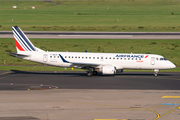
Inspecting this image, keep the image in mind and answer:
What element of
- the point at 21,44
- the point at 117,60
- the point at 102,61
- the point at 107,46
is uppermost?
the point at 107,46

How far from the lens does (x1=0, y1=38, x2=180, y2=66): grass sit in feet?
237

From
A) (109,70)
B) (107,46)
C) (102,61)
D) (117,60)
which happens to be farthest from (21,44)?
(107,46)

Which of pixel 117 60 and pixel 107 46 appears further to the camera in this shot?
pixel 107 46

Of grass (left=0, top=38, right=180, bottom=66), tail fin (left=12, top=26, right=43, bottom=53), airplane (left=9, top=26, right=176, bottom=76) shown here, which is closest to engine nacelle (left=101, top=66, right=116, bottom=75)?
airplane (left=9, top=26, right=176, bottom=76)

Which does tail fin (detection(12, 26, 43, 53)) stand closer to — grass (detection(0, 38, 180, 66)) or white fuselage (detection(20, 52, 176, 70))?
white fuselage (detection(20, 52, 176, 70))

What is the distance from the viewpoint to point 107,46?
76.4 meters

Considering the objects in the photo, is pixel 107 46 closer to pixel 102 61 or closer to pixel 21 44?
pixel 102 61

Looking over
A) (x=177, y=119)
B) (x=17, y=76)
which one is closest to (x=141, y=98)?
(x=177, y=119)

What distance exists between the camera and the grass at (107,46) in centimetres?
7231

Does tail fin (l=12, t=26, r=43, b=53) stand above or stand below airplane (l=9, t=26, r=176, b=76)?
above

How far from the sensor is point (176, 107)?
29.7m

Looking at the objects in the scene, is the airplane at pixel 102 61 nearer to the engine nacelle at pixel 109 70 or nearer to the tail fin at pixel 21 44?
the engine nacelle at pixel 109 70

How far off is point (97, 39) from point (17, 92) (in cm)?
4867

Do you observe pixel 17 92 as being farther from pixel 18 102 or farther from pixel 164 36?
pixel 164 36
